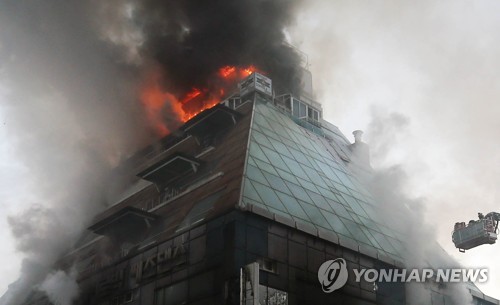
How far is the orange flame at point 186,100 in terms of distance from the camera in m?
65.1

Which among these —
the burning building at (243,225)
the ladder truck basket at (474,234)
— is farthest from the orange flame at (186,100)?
the ladder truck basket at (474,234)

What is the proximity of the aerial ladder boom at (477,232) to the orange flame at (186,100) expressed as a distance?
79.0ft

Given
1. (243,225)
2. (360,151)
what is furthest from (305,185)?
(360,151)

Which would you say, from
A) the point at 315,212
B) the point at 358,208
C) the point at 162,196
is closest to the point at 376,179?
the point at 358,208

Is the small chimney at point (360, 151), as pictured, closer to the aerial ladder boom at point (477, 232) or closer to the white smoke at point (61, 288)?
the aerial ladder boom at point (477, 232)

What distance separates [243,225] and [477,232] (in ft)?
102

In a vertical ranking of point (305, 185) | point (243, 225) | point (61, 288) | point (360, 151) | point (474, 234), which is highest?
point (360, 151)

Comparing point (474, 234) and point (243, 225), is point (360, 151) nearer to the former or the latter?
point (474, 234)

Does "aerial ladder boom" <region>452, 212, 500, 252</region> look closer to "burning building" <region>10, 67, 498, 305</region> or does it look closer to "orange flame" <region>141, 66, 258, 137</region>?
"burning building" <region>10, 67, 498, 305</region>

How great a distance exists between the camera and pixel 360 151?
62219mm

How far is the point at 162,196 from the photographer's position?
49875mm

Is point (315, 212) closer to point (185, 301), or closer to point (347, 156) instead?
point (185, 301)

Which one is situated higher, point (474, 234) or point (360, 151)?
point (360, 151)

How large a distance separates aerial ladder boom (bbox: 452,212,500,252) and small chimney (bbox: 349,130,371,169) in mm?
10631
